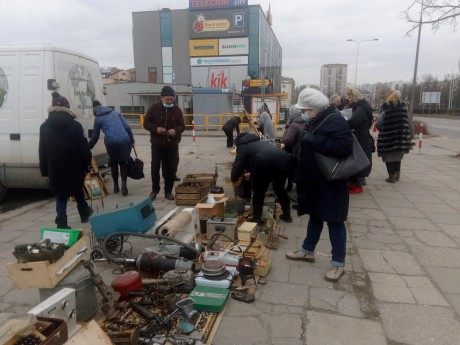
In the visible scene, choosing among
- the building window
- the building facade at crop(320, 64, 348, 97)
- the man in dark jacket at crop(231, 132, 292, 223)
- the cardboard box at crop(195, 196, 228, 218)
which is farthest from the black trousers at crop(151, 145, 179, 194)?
the building facade at crop(320, 64, 348, 97)

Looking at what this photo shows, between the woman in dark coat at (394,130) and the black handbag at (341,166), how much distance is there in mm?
4618

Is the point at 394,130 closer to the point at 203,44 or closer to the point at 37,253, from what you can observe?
the point at 37,253

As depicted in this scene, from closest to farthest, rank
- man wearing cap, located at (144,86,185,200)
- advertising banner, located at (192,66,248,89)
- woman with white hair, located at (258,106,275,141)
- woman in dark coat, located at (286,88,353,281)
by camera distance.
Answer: woman in dark coat, located at (286,88,353,281) < man wearing cap, located at (144,86,185,200) < woman with white hair, located at (258,106,275,141) < advertising banner, located at (192,66,248,89)

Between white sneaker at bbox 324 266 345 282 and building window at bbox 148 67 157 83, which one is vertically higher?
building window at bbox 148 67 157 83

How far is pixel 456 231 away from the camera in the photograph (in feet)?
16.6

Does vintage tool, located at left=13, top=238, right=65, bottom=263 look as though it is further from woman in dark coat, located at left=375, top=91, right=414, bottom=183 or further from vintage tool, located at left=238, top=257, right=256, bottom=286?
woman in dark coat, located at left=375, top=91, right=414, bottom=183

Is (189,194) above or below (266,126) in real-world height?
below

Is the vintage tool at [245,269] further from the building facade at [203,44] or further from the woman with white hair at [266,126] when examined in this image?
the building facade at [203,44]

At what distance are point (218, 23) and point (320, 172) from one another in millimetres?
36131

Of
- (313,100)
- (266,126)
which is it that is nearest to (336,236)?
(313,100)

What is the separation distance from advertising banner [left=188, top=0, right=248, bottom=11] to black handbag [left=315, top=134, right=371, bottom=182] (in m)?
35.9

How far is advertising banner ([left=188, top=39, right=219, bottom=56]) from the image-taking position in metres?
37.2

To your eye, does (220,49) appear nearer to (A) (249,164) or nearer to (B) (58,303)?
(A) (249,164)

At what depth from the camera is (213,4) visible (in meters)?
36.3
